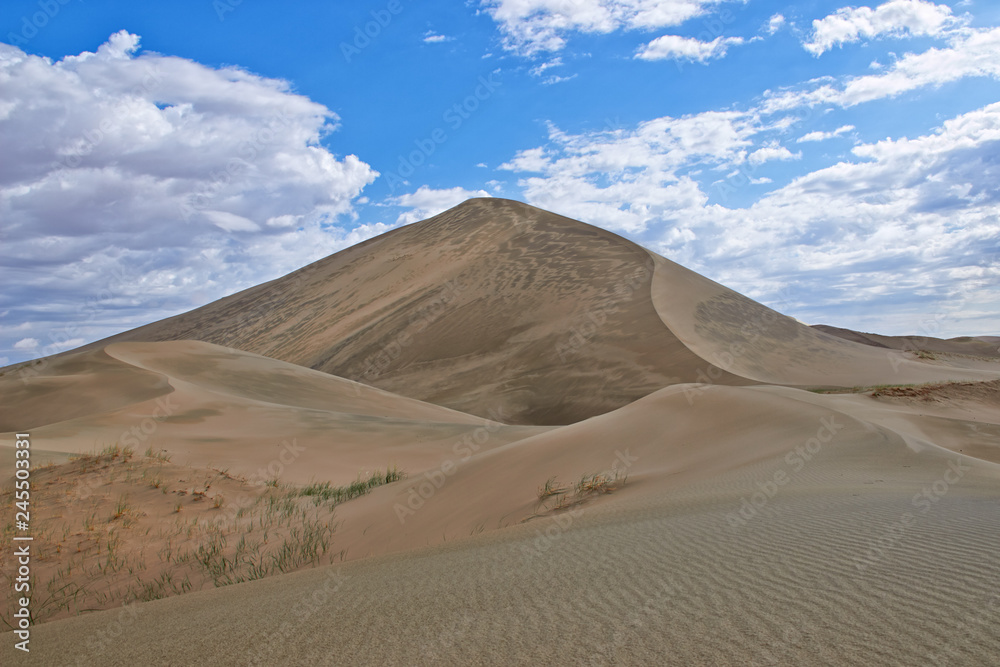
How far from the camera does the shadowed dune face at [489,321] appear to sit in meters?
25.6

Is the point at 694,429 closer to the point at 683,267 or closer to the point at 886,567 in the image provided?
the point at 886,567

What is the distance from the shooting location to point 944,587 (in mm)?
2438

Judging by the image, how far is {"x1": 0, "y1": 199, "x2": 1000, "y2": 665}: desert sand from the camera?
2.32 metres

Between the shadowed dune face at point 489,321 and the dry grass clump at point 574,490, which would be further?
the shadowed dune face at point 489,321

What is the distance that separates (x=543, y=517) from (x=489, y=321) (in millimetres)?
27570

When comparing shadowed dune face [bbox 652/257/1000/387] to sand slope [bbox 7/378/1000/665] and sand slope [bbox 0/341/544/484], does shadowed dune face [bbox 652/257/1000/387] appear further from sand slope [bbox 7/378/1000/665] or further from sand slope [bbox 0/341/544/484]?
sand slope [bbox 7/378/1000/665]

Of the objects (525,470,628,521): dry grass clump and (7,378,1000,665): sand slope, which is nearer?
(7,378,1000,665): sand slope

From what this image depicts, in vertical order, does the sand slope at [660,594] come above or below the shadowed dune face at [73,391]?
below

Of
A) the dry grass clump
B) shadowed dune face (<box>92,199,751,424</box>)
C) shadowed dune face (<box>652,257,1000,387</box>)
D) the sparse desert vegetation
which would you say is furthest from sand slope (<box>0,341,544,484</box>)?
shadowed dune face (<box>652,257,1000,387</box>)

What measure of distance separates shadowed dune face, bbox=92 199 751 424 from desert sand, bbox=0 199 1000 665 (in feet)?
6.48

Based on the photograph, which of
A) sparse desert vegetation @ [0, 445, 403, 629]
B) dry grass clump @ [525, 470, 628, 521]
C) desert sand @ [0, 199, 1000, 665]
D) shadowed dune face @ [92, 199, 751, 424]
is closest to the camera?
desert sand @ [0, 199, 1000, 665]

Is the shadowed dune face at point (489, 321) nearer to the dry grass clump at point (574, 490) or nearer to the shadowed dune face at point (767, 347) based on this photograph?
the shadowed dune face at point (767, 347)

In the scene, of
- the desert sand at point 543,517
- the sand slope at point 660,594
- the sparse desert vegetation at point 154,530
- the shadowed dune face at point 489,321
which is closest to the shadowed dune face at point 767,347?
the shadowed dune face at point 489,321

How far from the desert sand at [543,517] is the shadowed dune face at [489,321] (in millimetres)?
1974
